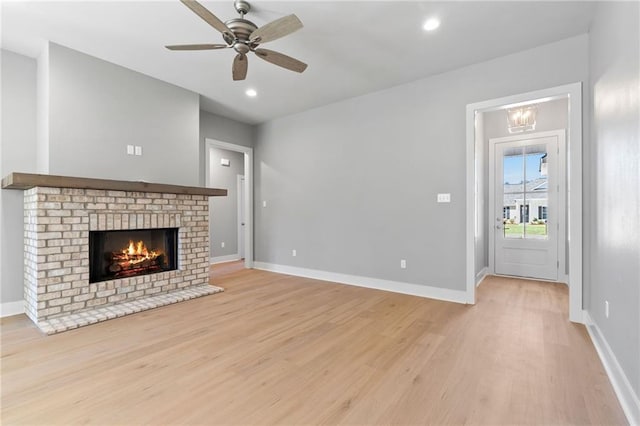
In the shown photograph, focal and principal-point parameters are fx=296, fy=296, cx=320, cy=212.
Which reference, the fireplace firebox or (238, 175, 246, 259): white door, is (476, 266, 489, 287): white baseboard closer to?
the fireplace firebox

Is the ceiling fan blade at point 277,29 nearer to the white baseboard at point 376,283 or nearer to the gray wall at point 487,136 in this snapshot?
the white baseboard at point 376,283

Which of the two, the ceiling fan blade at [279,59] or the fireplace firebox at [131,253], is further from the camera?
the fireplace firebox at [131,253]

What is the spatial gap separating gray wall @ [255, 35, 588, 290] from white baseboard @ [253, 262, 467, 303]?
0.26 feet

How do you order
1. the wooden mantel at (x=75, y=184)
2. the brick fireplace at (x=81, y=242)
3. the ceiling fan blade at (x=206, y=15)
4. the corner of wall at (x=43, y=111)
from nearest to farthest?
the ceiling fan blade at (x=206, y=15) < the wooden mantel at (x=75, y=184) < the brick fireplace at (x=81, y=242) < the corner of wall at (x=43, y=111)

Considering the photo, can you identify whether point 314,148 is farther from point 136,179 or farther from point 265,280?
point 136,179

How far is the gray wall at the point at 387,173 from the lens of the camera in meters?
3.52

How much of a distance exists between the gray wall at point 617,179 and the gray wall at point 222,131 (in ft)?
16.4

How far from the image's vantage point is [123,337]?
2631 mm

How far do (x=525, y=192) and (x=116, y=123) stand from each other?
20.2 feet

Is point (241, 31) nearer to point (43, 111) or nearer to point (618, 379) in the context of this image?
point (43, 111)

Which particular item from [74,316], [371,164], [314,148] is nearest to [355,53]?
[371,164]

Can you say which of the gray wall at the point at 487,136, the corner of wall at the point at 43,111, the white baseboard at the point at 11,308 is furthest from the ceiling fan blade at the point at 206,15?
the gray wall at the point at 487,136

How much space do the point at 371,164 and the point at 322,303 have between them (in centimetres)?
215

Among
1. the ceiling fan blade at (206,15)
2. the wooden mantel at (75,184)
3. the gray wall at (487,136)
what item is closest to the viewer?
the ceiling fan blade at (206,15)
